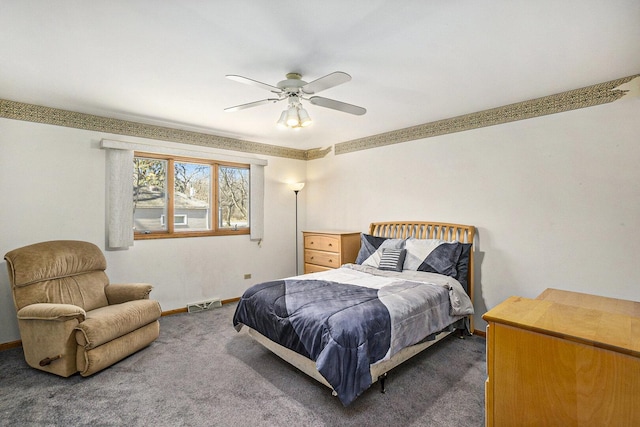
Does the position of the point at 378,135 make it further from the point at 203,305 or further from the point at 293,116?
the point at 203,305

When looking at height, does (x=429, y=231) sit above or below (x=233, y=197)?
below

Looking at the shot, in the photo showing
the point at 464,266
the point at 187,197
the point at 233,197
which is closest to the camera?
the point at 464,266

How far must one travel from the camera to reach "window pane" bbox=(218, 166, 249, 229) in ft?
15.5

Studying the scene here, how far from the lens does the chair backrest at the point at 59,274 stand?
271 centimetres

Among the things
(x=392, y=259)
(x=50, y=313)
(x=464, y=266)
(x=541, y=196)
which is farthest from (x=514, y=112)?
(x=50, y=313)

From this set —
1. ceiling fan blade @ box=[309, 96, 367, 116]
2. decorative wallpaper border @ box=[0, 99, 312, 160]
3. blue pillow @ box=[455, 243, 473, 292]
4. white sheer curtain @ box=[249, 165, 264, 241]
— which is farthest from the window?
blue pillow @ box=[455, 243, 473, 292]

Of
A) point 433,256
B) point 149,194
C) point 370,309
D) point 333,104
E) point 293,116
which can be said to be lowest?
point 370,309

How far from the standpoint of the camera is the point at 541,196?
10.0 feet

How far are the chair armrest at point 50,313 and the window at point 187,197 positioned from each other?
56.6 inches

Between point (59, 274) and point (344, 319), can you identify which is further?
point (59, 274)

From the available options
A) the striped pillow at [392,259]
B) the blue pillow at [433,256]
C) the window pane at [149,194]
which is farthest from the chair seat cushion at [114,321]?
the blue pillow at [433,256]

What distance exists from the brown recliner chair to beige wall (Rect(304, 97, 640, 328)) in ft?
11.1

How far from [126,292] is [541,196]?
436 cm

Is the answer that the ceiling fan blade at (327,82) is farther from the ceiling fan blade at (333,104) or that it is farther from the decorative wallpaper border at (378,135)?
the decorative wallpaper border at (378,135)
